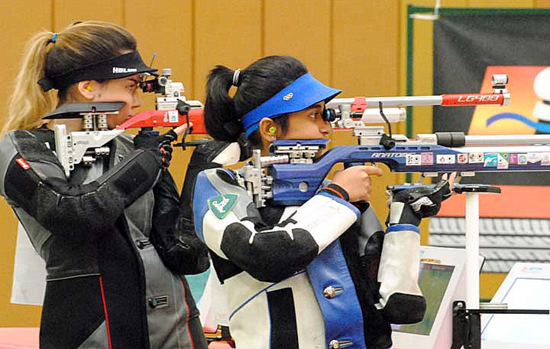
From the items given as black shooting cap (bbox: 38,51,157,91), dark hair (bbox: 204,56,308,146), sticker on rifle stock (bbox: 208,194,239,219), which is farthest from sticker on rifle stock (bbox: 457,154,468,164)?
black shooting cap (bbox: 38,51,157,91)

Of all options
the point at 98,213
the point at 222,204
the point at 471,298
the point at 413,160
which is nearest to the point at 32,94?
the point at 98,213

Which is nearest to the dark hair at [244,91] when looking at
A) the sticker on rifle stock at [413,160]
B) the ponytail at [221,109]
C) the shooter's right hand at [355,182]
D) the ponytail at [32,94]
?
the ponytail at [221,109]

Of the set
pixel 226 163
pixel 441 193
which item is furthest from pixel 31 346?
pixel 441 193

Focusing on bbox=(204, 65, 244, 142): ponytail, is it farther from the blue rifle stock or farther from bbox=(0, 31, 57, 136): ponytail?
bbox=(0, 31, 57, 136): ponytail

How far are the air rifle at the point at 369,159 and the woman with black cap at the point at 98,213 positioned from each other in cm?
37

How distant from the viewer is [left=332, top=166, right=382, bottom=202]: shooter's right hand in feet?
6.15

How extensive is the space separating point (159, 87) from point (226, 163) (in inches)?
23.3

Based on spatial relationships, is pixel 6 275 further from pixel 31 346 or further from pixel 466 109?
pixel 466 109

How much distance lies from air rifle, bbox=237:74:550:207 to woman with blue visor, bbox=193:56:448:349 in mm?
32

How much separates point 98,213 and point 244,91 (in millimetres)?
436

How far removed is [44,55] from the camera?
2322 mm

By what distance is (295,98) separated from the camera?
1941 millimetres

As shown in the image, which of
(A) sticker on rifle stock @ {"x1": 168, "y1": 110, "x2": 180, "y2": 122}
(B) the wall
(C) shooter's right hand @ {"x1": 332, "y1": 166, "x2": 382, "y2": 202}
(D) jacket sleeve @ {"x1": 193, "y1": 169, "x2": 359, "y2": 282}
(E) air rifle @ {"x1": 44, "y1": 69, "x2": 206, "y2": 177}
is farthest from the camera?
(B) the wall

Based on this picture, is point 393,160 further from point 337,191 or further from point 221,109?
point 221,109
